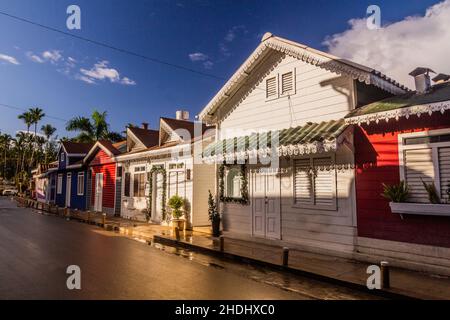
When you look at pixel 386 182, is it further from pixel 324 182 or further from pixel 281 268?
pixel 281 268

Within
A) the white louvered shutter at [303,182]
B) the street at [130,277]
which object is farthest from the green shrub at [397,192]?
the street at [130,277]

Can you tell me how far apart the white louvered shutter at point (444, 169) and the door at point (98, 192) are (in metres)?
22.0

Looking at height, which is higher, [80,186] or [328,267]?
[80,186]

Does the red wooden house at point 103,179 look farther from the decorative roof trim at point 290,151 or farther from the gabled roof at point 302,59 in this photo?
the decorative roof trim at point 290,151

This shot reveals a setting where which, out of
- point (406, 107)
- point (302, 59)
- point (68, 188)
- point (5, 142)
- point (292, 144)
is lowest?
point (68, 188)

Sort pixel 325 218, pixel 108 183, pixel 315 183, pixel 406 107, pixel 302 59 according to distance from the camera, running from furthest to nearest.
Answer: pixel 108 183 < pixel 302 59 < pixel 315 183 < pixel 325 218 < pixel 406 107

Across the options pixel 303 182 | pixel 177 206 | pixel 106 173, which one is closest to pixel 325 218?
pixel 303 182

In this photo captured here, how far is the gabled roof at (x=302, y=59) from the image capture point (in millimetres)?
8633

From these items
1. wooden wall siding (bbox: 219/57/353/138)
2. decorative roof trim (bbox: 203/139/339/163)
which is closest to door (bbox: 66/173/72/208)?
wooden wall siding (bbox: 219/57/353/138)

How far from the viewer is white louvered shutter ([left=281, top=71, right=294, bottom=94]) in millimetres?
10781

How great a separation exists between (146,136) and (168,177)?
634 cm

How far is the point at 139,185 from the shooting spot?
1938cm

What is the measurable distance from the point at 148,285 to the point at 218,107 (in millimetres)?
8603
